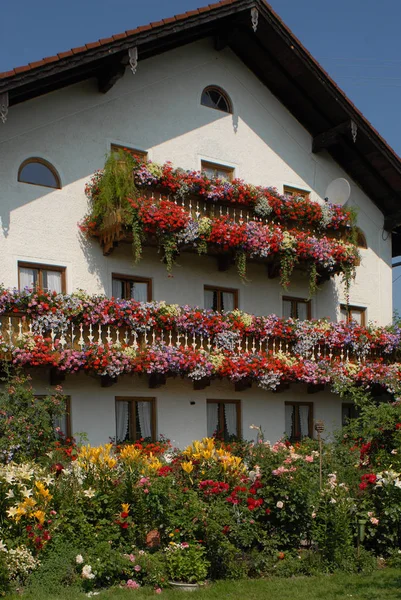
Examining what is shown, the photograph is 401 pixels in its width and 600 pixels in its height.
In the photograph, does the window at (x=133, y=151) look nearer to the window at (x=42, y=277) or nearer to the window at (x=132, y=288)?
the window at (x=132, y=288)

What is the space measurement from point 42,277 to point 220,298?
16.8 feet

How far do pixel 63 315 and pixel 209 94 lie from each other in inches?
326

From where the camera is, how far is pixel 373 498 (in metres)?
12.2

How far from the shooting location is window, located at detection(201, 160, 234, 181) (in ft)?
65.9

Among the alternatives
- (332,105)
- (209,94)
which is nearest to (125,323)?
(209,94)

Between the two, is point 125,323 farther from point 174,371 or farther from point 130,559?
point 130,559

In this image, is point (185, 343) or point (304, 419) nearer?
point (185, 343)

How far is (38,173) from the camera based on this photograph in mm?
17000

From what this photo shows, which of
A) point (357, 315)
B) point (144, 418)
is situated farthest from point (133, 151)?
point (357, 315)

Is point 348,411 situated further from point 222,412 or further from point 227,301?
point 227,301

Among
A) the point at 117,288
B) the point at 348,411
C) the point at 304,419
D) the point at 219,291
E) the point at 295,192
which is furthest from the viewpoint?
the point at 348,411

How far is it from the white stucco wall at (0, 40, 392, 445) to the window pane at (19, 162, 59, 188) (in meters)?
0.22

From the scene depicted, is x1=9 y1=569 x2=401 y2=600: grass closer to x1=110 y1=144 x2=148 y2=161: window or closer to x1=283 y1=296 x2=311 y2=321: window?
x1=110 y1=144 x2=148 y2=161: window

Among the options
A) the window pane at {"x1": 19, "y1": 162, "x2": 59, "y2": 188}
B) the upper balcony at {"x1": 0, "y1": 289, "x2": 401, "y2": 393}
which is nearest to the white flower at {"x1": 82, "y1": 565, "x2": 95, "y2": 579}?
the upper balcony at {"x1": 0, "y1": 289, "x2": 401, "y2": 393}
